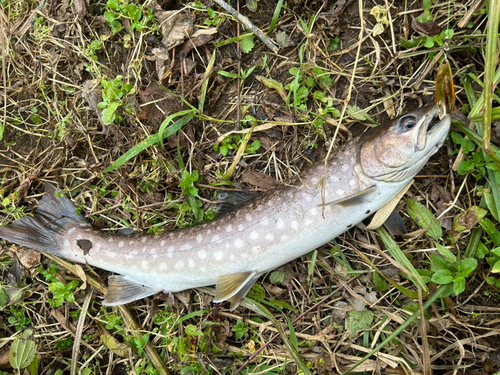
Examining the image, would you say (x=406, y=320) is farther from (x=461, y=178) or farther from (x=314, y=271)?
(x=461, y=178)

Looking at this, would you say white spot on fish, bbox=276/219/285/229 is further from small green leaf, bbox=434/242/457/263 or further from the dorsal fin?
small green leaf, bbox=434/242/457/263

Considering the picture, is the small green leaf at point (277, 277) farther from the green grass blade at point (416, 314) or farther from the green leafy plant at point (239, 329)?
the green grass blade at point (416, 314)

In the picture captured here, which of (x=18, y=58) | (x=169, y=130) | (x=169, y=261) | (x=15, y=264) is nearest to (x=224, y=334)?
(x=169, y=261)

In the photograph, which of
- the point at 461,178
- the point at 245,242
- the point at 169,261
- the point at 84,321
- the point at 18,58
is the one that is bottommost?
the point at 84,321

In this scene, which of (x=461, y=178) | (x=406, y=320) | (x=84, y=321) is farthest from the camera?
(x=84, y=321)

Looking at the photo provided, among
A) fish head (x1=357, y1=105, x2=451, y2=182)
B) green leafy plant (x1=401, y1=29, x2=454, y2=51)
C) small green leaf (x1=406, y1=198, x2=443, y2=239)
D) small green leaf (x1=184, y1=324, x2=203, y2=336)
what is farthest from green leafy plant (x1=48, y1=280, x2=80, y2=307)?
green leafy plant (x1=401, y1=29, x2=454, y2=51)

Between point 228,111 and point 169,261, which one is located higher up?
point 228,111

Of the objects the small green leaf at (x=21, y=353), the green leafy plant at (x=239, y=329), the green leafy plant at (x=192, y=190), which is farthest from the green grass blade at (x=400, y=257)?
the small green leaf at (x=21, y=353)
